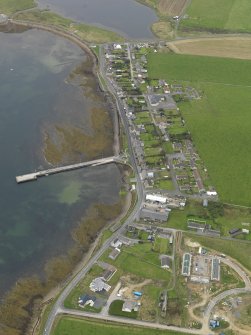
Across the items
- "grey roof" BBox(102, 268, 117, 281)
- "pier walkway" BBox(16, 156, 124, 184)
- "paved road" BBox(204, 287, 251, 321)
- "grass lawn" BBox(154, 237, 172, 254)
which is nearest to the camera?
"paved road" BBox(204, 287, 251, 321)

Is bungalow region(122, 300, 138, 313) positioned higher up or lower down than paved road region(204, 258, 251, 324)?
lower down

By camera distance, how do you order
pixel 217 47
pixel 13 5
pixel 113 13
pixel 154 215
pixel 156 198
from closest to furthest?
pixel 154 215 → pixel 156 198 → pixel 217 47 → pixel 13 5 → pixel 113 13

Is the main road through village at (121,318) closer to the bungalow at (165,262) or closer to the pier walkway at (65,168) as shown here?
the bungalow at (165,262)

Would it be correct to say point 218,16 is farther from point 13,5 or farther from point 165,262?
point 165,262

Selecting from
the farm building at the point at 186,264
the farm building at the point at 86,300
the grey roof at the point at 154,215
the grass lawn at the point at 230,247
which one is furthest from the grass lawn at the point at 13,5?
the farm building at the point at 86,300

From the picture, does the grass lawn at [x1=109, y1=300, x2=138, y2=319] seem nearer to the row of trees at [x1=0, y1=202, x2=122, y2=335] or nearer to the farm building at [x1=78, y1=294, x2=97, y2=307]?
the farm building at [x1=78, y1=294, x2=97, y2=307]

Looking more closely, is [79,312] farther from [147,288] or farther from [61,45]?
[61,45]

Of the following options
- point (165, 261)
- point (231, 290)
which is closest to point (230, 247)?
point (231, 290)

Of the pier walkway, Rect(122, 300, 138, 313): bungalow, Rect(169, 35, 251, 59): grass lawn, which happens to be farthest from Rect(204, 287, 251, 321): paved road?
Rect(169, 35, 251, 59): grass lawn
